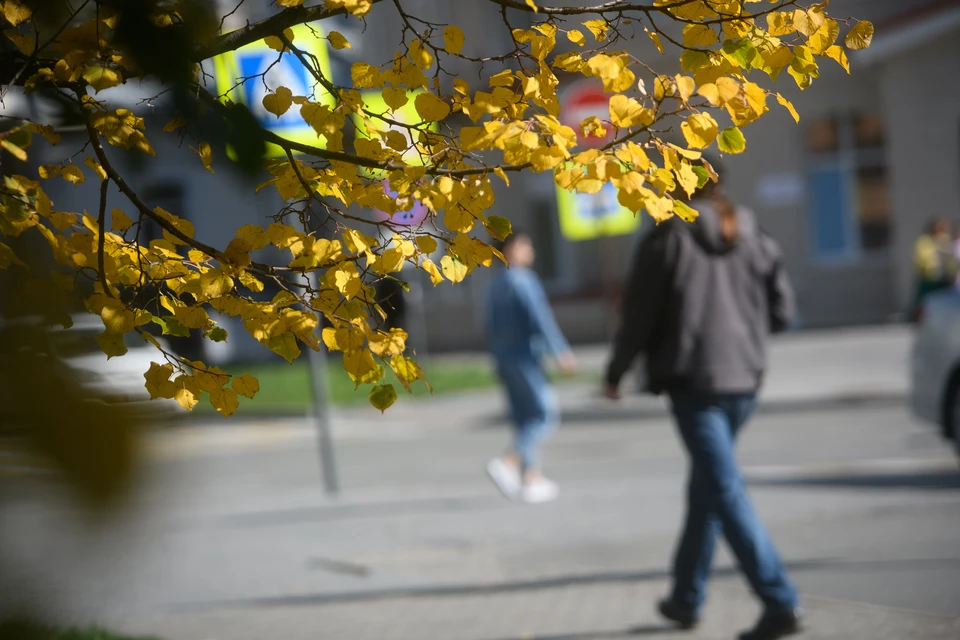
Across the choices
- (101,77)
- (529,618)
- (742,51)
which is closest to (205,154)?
(101,77)

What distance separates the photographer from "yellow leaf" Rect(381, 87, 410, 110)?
238 cm

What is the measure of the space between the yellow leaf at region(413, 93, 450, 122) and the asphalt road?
1718mm

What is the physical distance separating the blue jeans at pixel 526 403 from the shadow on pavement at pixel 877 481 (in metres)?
1.46

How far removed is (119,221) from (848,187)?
67.8 feet

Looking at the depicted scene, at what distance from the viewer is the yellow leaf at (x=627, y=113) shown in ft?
7.19

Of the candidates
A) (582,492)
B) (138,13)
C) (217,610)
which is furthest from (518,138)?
(582,492)

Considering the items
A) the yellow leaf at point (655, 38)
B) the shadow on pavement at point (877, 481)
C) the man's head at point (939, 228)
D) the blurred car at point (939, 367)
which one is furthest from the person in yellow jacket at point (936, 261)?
the yellow leaf at point (655, 38)

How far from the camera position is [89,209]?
2.67 meters

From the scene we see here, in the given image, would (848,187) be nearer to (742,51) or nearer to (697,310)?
(697,310)

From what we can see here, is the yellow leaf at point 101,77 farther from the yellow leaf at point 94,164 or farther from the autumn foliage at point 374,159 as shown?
the yellow leaf at point 94,164

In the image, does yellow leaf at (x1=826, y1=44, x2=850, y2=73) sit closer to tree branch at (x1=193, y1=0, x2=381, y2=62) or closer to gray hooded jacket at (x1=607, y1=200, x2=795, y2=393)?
tree branch at (x1=193, y1=0, x2=381, y2=62)

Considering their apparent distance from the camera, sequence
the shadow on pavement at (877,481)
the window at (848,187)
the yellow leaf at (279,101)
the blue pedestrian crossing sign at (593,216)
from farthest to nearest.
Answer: the window at (848,187) < the blue pedestrian crossing sign at (593,216) < the shadow on pavement at (877,481) < the yellow leaf at (279,101)

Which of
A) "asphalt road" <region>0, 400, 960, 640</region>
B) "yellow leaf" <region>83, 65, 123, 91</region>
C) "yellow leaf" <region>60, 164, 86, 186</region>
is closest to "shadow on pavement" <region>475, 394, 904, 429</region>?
"asphalt road" <region>0, 400, 960, 640</region>

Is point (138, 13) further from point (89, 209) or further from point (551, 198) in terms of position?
point (551, 198)
